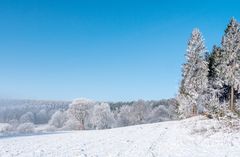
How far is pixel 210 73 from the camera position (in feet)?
137

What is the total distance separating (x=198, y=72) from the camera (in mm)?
37531

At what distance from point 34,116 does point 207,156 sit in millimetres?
121025

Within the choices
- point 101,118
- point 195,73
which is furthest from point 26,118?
point 195,73

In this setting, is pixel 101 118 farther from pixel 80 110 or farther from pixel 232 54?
pixel 232 54

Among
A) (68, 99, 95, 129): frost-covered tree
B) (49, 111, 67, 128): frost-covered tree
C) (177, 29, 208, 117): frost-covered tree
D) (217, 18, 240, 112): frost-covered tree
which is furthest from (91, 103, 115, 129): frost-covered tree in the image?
(217, 18, 240, 112): frost-covered tree

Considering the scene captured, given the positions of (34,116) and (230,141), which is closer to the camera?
(230,141)

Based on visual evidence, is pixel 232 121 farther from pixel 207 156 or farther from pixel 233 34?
pixel 233 34

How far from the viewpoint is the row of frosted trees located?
1382 inches

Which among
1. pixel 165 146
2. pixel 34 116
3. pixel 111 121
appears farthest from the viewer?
pixel 34 116

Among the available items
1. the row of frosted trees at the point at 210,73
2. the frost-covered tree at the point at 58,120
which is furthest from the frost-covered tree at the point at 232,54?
the frost-covered tree at the point at 58,120

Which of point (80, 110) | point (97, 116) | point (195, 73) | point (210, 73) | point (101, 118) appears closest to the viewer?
point (195, 73)

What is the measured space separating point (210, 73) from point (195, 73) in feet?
17.7

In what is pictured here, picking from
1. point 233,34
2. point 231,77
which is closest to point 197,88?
point 231,77

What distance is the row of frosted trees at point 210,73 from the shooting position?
115 feet
